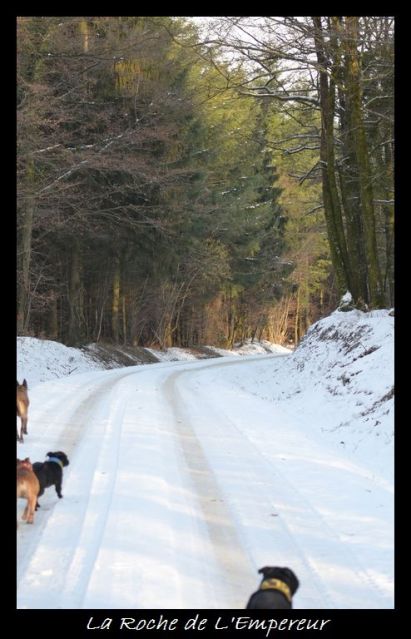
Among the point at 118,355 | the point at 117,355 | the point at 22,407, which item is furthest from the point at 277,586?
the point at 118,355

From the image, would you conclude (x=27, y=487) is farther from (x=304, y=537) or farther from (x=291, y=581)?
(x=291, y=581)

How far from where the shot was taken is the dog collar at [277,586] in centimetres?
371

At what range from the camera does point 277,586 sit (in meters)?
3.72

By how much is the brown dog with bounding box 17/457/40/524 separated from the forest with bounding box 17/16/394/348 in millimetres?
10003

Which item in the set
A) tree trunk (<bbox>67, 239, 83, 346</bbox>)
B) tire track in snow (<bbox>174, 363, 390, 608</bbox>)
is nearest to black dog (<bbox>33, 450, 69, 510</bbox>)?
tire track in snow (<bbox>174, 363, 390, 608</bbox>)

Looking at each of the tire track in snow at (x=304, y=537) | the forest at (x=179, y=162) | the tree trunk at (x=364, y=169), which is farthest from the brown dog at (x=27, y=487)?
the tree trunk at (x=364, y=169)

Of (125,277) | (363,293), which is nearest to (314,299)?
(125,277)

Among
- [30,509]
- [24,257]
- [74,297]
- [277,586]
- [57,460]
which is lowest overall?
[30,509]

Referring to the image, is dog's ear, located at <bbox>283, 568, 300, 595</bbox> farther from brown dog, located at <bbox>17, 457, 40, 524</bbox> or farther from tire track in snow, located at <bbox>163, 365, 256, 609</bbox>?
brown dog, located at <bbox>17, 457, 40, 524</bbox>

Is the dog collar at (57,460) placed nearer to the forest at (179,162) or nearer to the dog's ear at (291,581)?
the dog's ear at (291,581)

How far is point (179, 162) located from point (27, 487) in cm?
2444

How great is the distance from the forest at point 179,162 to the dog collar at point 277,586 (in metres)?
11.6

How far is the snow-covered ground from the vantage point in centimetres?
438
